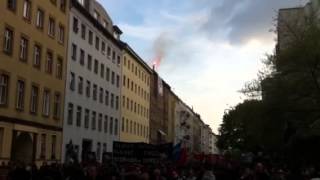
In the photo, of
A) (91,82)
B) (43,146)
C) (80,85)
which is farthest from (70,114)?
(91,82)

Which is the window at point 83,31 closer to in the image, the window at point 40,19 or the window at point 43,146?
the window at point 40,19

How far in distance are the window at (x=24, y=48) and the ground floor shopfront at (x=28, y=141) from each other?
466cm

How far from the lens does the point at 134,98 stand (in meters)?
91.9

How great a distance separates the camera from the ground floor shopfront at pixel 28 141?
40.9m

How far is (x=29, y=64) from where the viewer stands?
150ft

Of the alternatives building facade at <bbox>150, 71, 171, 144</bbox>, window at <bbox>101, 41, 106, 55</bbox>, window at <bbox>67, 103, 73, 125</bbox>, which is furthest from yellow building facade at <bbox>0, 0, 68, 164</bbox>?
building facade at <bbox>150, 71, 171, 144</bbox>

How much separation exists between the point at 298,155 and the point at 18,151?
26.3 metres

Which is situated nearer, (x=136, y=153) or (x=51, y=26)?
(x=136, y=153)

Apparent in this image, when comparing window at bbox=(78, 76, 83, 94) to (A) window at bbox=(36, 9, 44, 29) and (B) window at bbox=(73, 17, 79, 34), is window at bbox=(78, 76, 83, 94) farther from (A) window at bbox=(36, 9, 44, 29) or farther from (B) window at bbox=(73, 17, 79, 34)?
(A) window at bbox=(36, 9, 44, 29)

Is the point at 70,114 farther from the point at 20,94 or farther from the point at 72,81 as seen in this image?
the point at 20,94

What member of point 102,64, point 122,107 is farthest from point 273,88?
point 122,107

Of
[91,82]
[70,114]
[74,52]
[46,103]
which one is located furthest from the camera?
[91,82]

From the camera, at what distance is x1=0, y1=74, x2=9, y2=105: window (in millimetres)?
40812

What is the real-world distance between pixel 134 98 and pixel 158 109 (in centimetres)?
2573
